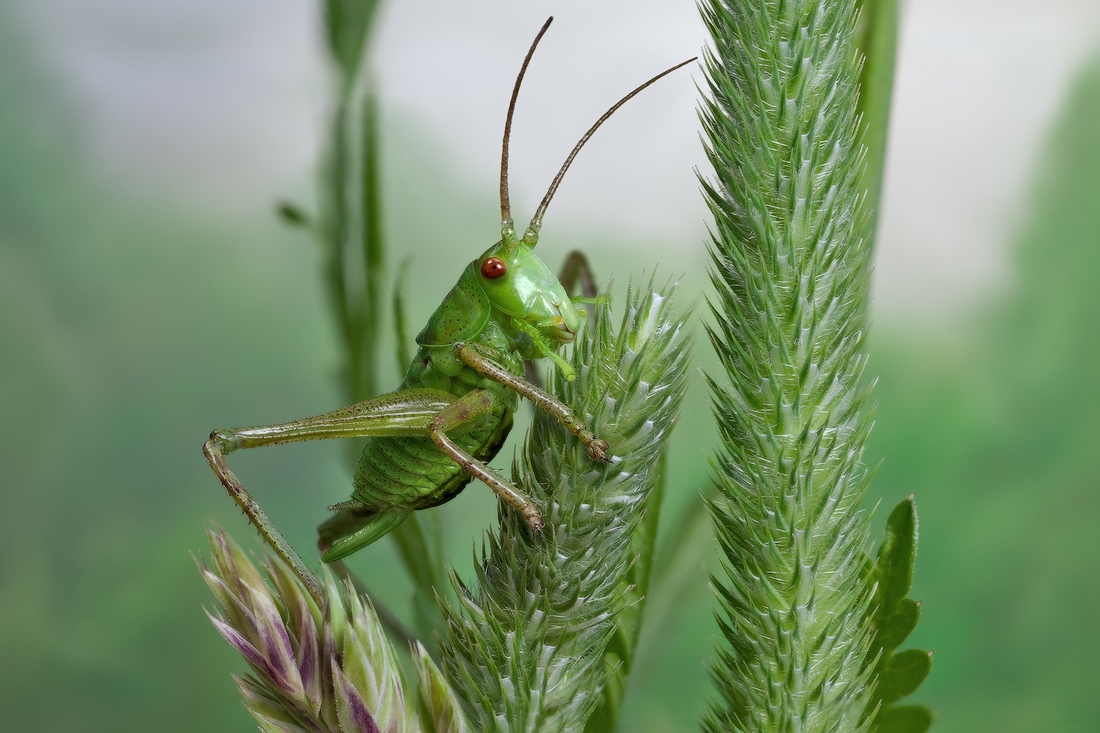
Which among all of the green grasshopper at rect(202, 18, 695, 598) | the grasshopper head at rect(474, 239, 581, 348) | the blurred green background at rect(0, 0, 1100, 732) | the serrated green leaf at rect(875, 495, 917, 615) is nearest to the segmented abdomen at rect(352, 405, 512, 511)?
the green grasshopper at rect(202, 18, 695, 598)

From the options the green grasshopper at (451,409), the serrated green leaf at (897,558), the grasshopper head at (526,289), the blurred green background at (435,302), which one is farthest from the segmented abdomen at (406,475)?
the blurred green background at (435,302)

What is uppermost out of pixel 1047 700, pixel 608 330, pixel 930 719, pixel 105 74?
pixel 105 74

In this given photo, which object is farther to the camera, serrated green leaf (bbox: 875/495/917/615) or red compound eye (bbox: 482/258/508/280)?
red compound eye (bbox: 482/258/508/280)

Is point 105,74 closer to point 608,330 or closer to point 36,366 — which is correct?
point 36,366

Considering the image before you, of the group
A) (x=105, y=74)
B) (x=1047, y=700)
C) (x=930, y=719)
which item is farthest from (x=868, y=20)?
(x=105, y=74)

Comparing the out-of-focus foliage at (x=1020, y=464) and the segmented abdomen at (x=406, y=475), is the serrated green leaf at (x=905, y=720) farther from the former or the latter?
the out-of-focus foliage at (x=1020, y=464)

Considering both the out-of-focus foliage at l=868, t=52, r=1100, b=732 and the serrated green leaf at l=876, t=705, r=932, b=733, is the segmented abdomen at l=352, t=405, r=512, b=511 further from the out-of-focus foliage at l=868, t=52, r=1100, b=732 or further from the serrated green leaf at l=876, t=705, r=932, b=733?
the out-of-focus foliage at l=868, t=52, r=1100, b=732
